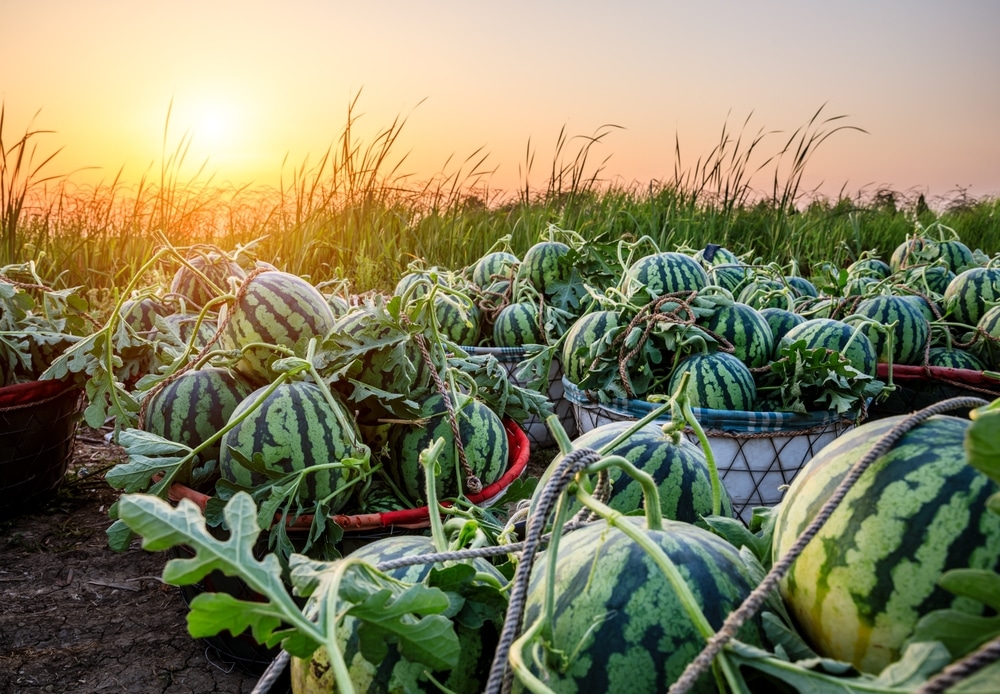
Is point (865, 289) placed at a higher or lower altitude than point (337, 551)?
higher

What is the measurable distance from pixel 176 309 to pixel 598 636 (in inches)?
116

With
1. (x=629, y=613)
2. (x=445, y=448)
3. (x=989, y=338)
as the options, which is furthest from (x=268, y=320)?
(x=989, y=338)

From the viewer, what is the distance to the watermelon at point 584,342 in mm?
3152

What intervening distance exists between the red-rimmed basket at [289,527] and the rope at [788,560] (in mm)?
954

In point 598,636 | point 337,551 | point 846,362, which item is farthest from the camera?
point 846,362

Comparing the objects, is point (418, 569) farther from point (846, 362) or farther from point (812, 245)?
point (812, 245)

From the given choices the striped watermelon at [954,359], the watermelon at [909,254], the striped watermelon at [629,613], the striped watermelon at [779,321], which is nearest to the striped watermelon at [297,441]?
the striped watermelon at [629,613]

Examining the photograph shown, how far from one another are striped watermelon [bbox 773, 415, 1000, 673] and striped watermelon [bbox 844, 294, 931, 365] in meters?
3.11

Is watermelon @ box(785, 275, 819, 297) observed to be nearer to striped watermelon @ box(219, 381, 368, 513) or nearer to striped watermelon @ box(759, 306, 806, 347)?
striped watermelon @ box(759, 306, 806, 347)

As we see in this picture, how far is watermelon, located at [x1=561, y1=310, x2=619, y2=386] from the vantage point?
124 inches

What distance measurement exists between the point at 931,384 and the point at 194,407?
3.42m

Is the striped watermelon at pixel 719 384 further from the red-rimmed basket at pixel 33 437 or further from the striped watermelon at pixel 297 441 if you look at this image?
the red-rimmed basket at pixel 33 437

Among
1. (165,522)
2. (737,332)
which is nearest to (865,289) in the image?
(737,332)

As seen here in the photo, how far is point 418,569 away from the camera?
49.0 inches
